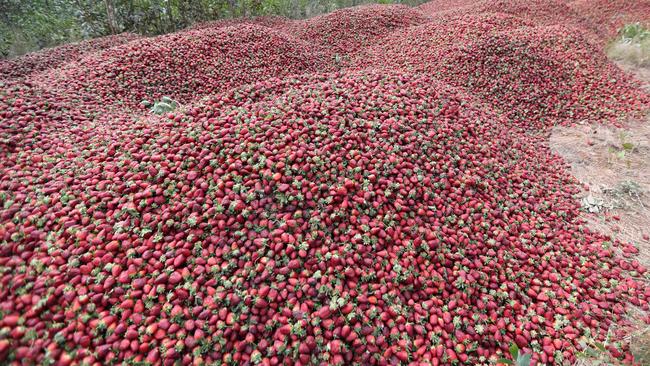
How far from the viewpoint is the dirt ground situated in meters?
3.58

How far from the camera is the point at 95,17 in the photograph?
33.7 ft

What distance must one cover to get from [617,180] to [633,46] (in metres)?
6.19

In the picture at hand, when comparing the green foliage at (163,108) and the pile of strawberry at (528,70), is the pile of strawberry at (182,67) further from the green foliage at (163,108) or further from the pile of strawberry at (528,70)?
the pile of strawberry at (528,70)

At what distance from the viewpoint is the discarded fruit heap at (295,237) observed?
239 centimetres

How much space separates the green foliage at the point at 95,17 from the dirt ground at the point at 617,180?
38.7 feet

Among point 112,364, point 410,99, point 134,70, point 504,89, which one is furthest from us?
point 504,89

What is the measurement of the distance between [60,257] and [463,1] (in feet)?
57.6

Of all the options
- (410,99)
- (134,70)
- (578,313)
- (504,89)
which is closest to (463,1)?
(504,89)

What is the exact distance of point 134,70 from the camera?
614cm

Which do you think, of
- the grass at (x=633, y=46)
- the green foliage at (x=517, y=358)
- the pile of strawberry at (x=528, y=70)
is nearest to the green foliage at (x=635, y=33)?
the grass at (x=633, y=46)

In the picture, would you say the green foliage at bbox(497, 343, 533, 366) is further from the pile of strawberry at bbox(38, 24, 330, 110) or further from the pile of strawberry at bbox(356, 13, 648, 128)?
the pile of strawberry at bbox(38, 24, 330, 110)

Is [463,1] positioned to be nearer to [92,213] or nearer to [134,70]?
[134,70]

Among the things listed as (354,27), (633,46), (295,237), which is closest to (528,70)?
(633,46)

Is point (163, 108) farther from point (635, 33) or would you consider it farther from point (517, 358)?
point (635, 33)
